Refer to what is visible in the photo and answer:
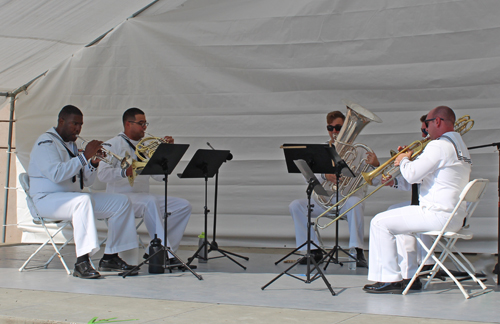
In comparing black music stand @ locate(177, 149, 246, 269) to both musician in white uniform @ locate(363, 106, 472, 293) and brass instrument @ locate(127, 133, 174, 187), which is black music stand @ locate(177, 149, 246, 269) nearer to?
brass instrument @ locate(127, 133, 174, 187)

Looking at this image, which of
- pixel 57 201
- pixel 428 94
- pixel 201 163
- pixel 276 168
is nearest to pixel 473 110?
pixel 428 94

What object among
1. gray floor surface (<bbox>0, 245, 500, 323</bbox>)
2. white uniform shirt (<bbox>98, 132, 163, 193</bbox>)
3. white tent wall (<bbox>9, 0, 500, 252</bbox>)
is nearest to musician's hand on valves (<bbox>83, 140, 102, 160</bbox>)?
white uniform shirt (<bbox>98, 132, 163, 193</bbox>)

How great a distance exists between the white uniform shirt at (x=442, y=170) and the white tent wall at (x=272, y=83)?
6.84ft

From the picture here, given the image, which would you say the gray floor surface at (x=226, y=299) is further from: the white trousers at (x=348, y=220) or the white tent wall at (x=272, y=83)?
the white tent wall at (x=272, y=83)

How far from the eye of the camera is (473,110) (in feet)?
18.9

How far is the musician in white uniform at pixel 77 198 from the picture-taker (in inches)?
181

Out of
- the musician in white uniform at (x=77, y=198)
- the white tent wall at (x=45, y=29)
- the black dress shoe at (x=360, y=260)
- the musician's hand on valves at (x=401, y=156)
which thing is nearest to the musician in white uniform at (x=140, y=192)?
the musician in white uniform at (x=77, y=198)

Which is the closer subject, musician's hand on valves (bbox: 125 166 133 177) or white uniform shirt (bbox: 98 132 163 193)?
musician's hand on valves (bbox: 125 166 133 177)

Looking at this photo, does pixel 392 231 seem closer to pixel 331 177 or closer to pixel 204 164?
pixel 331 177

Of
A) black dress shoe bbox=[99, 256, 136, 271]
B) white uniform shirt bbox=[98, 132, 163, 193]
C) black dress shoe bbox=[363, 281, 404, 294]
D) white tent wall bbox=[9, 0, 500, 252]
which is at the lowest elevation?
black dress shoe bbox=[99, 256, 136, 271]

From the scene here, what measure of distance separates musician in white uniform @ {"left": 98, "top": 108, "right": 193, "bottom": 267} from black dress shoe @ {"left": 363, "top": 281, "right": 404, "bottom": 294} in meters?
1.95

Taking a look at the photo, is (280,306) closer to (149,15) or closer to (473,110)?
(473,110)

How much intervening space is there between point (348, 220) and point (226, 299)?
208 cm

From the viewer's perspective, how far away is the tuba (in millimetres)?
4562
